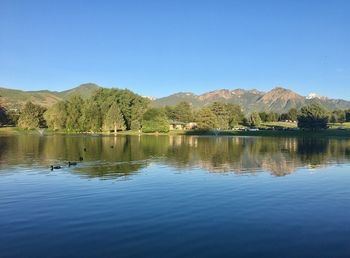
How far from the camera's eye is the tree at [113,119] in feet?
628

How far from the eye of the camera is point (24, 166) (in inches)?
2149

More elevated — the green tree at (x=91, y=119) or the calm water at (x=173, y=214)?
the green tree at (x=91, y=119)

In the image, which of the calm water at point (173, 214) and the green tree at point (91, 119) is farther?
the green tree at point (91, 119)

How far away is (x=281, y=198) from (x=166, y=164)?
2878 cm

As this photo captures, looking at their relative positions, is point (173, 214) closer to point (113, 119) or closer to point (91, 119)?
point (113, 119)

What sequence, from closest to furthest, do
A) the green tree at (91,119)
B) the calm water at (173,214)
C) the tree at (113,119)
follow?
the calm water at (173,214) < the tree at (113,119) < the green tree at (91,119)

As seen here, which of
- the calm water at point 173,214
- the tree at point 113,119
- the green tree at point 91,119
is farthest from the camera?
the green tree at point 91,119

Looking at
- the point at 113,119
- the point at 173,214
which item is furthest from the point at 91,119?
the point at 173,214

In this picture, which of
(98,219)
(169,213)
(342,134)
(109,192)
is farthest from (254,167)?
(342,134)

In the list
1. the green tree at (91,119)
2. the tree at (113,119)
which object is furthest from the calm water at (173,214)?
the green tree at (91,119)

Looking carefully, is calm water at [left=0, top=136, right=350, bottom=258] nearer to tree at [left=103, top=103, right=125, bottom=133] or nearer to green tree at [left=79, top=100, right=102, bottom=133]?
tree at [left=103, top=103, right=125, bottom=133]

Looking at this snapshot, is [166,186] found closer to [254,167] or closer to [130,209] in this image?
[130,209]

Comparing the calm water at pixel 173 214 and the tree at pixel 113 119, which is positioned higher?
the tree at pixel 113 119

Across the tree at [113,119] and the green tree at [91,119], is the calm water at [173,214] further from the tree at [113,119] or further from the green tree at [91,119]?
the green tree at [91,119]
